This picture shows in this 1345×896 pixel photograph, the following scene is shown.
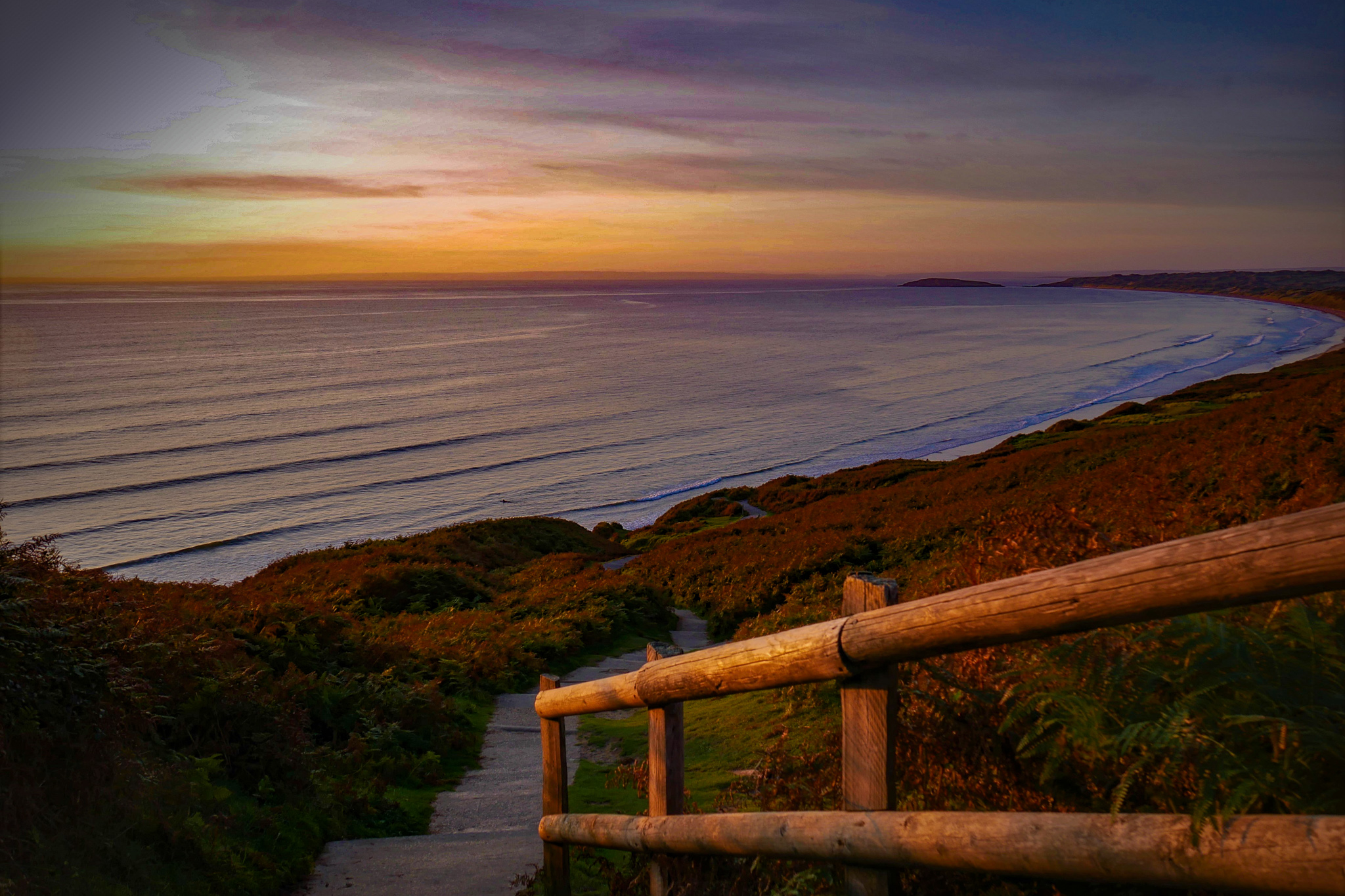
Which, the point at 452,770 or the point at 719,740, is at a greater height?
the point at 719,740

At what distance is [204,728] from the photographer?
663 cm

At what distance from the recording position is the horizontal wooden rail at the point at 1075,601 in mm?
1718

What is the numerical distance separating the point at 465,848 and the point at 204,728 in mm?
2424

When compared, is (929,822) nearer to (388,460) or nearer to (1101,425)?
(1101,425)

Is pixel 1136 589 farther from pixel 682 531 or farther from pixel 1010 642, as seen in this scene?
pixel 682 531

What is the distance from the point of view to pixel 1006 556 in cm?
493

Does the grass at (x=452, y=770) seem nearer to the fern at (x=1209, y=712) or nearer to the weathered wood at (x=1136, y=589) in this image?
the fern at (x=1209, y=712)

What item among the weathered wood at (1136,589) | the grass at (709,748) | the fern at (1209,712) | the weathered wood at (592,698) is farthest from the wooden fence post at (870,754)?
the grass at (709,748)

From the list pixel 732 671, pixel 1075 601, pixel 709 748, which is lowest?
pixel 709 748

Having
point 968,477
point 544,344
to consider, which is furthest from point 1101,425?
point 544,344

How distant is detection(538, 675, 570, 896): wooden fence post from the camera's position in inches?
194

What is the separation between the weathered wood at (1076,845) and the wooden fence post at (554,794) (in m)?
1.93

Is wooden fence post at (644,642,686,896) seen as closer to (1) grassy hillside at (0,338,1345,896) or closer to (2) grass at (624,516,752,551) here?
(1) grassy hillside at (0,338,1345,896)

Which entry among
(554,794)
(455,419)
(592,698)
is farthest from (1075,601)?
(455,419)
